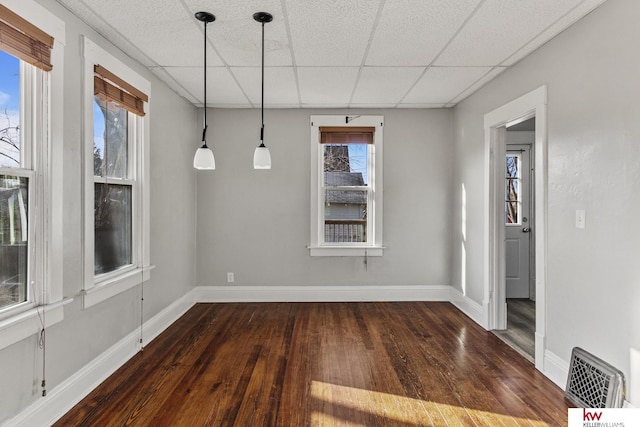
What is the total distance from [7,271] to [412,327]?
3406mm

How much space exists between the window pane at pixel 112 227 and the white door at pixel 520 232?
15.6 feet

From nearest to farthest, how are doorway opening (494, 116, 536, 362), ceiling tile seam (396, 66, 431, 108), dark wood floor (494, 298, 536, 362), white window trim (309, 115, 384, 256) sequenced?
dark wood floor (494, 298, 536, 362)
ceiling tile seam (396, 66, 431, 108)
white window trim (309, 115, 384, 256)
doorway opening (494, 116, 536, 362)

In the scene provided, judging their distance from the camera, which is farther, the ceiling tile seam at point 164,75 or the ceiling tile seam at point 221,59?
the ceiling tile seam at point 164,75

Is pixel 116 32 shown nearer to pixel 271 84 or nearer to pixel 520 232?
pixel 271 84

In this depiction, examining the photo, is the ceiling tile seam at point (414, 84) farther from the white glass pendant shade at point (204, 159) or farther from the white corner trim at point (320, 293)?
the white corner trim at point (320, 293)

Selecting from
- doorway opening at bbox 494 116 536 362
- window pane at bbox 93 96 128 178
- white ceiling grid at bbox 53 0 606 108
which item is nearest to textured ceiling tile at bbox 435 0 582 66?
white ceiling grid at bbox 53 0 606 108

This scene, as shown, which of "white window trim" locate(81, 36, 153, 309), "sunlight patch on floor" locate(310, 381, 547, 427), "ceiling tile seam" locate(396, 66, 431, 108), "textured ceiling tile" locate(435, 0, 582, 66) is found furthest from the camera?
"ceiling tile seam" locate(396, 66, 431, 108)

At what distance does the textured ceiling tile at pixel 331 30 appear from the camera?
233cm

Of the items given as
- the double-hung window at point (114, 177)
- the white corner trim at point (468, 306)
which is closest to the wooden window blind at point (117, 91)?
the double-hung window at point (114, 177)

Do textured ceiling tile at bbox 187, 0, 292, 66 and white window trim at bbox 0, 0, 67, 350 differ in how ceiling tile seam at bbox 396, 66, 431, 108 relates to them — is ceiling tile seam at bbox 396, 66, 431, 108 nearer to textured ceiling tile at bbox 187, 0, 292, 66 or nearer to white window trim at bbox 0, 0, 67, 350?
textured ceiling tile at bbox 187, 0, 292, 66

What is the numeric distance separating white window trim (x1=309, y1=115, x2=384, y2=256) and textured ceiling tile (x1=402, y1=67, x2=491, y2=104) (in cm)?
58

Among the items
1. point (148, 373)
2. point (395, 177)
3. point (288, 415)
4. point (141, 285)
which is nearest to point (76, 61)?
point (141, 285)

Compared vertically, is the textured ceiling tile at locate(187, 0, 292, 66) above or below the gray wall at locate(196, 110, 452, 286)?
above

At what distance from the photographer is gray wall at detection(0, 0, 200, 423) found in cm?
206
